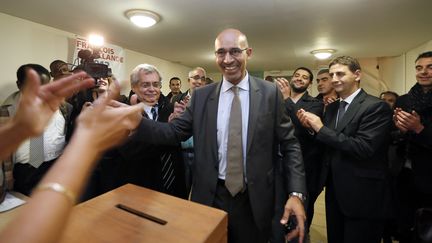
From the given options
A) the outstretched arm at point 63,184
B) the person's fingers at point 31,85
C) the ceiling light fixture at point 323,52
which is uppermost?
the ceiling light fixture at point 323,52

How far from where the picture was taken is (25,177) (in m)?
1.46

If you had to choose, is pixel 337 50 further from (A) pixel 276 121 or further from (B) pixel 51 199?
(B) pixel 51 199

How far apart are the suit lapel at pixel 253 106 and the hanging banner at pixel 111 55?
362 centimetres

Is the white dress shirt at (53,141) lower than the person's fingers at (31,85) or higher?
lower

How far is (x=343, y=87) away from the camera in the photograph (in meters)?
1.83

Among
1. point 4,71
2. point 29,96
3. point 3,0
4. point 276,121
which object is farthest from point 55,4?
point 29,96

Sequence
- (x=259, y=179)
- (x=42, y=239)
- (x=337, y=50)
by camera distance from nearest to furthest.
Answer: (x=42, y=239)
(x=259, y=179)
(x=337, y=50)

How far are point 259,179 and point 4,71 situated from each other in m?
3.89

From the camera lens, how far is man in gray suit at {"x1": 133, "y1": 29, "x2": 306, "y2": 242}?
1207 mm

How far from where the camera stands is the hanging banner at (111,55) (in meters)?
4.24

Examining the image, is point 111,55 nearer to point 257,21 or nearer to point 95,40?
point 95,40

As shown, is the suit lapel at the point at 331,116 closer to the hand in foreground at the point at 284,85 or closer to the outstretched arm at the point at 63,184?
the hand in foreground at the point at 284,85

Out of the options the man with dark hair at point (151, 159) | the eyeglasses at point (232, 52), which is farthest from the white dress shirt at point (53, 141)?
the eyeglasses at point (232, 52)

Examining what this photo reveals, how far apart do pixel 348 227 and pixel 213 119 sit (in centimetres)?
122
